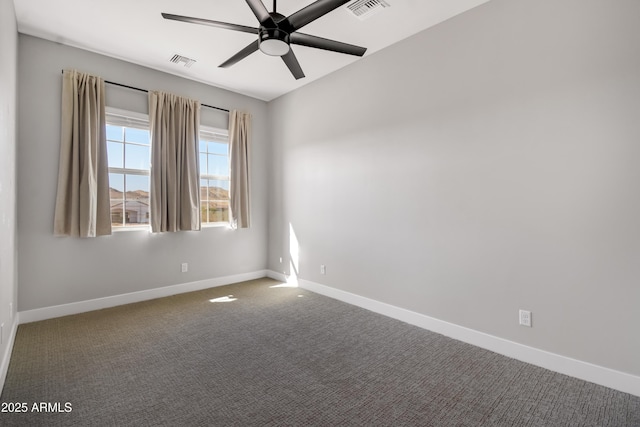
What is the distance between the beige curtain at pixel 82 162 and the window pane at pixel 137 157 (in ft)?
1.01

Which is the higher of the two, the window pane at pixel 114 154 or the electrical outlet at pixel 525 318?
the window pane at pixel 114 154

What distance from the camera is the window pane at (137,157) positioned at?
3965 mm

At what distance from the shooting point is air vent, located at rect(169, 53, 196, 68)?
3818 millimetres

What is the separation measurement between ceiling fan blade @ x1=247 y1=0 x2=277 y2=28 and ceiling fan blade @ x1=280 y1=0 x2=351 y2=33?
0.25 ft

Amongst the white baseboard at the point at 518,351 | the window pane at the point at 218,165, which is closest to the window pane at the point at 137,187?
the window pane at the point at 218,165

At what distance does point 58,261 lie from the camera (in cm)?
347

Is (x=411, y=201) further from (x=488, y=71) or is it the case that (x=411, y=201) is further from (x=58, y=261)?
(x=58, y=261)

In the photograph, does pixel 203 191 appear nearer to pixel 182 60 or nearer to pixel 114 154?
pixel 114 154

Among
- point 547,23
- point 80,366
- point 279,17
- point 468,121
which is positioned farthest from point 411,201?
point 80,366

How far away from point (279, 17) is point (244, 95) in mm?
2919

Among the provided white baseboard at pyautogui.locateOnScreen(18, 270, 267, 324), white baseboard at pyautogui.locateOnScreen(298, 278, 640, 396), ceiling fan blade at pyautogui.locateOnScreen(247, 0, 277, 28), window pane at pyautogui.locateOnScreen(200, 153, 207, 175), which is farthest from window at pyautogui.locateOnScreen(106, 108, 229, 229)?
white baseboard at pyautogui.locateOnScreen(298, 278, 640, 396)

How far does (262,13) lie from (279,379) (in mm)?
2706

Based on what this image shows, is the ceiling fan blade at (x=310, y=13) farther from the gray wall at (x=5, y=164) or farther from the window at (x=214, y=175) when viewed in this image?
the window at (x=214, y=175)

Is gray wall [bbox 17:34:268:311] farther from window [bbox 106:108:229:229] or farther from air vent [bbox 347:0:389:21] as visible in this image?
air vent [bbox 347:0:389:21]
